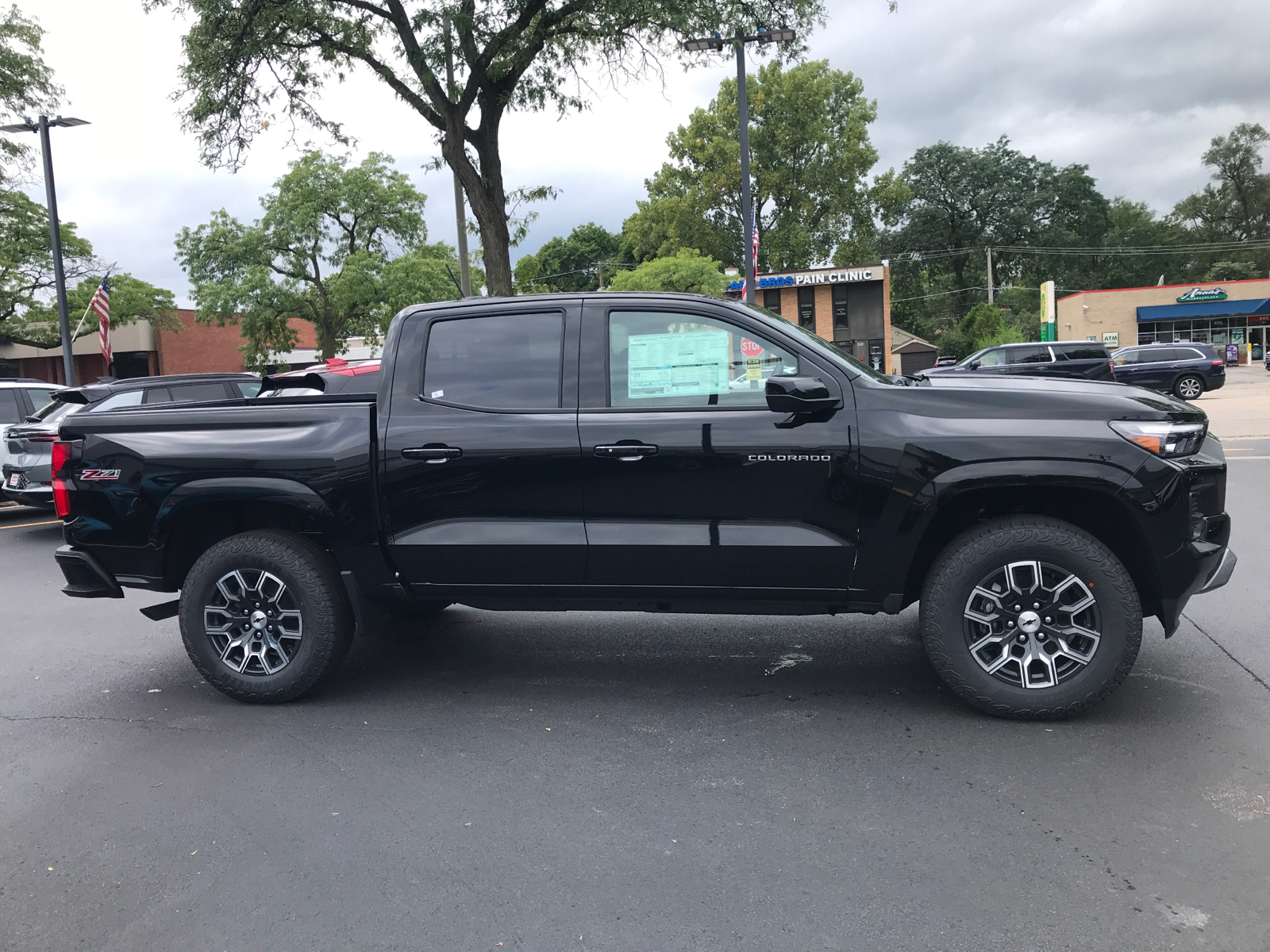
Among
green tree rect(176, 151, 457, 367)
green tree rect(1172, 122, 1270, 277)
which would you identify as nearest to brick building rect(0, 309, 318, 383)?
green tree rect(176, 151, 457, 367)

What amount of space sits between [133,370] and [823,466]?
48738mm

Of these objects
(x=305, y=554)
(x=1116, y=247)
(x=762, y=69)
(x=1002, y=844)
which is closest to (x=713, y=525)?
(x=1002, y=844)

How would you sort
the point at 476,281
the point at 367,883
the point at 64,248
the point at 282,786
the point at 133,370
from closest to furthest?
the point at 367,883 → the point at 282,786 → the point at 476,281 → the point at 64,248 → the point at 133,370

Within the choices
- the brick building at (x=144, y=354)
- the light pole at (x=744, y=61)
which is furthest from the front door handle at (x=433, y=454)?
the brick building at (x=144, y=354)

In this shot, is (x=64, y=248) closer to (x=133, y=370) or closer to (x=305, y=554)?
(x=133, y=370)

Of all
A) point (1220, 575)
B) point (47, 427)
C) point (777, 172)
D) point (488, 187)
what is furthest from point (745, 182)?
point (777, 172)

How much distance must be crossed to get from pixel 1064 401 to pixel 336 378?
7.28m

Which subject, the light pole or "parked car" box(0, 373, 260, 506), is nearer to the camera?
"parked car" box(0, 373, 260, 506)

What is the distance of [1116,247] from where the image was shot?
257 ft

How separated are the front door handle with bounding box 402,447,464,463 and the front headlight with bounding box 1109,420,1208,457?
2.90 metres

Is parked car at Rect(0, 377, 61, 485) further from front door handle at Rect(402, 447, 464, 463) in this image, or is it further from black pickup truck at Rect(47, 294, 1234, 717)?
front door handle at Rect(402, 447, 464, 463)

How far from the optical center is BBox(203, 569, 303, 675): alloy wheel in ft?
15.7

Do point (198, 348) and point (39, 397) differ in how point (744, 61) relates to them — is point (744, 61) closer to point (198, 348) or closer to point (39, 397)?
point (39, 397)

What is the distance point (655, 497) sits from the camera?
14.4 feet
